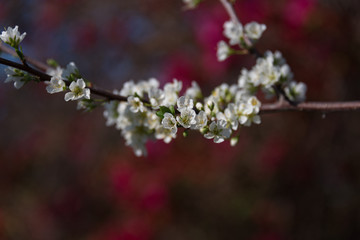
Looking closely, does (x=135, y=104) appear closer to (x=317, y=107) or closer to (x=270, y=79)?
(x=270, y=79)

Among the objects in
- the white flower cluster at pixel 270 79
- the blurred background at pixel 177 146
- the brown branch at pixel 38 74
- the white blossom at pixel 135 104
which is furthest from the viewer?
the blurred background at pixel 177 146

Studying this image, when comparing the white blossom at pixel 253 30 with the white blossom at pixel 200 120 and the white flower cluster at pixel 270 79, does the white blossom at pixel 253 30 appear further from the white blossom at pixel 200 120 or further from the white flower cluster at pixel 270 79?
the white blossom at pixel 200 120

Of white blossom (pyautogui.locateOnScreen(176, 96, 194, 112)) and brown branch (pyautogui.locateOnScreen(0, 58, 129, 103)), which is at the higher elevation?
brown branch (pyautogui.locateOnScreen(0, 58, 129, 103))

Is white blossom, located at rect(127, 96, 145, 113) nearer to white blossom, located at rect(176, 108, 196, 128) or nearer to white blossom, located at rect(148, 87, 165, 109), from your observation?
white blossom, located at rect(148, 87, 165, 109)

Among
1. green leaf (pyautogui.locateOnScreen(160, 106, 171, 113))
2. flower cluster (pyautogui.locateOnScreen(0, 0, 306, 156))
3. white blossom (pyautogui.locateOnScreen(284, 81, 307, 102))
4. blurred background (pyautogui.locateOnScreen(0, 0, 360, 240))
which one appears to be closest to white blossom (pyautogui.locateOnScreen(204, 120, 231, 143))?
flower cluster (pyautogui.locateOnScreen(0, 0, 306, 156))

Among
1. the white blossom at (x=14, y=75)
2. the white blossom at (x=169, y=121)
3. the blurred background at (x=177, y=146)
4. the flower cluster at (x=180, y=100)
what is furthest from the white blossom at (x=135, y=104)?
the blurred background at (x=177, y=146)

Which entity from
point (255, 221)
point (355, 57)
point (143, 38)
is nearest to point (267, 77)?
point (355, 57)
